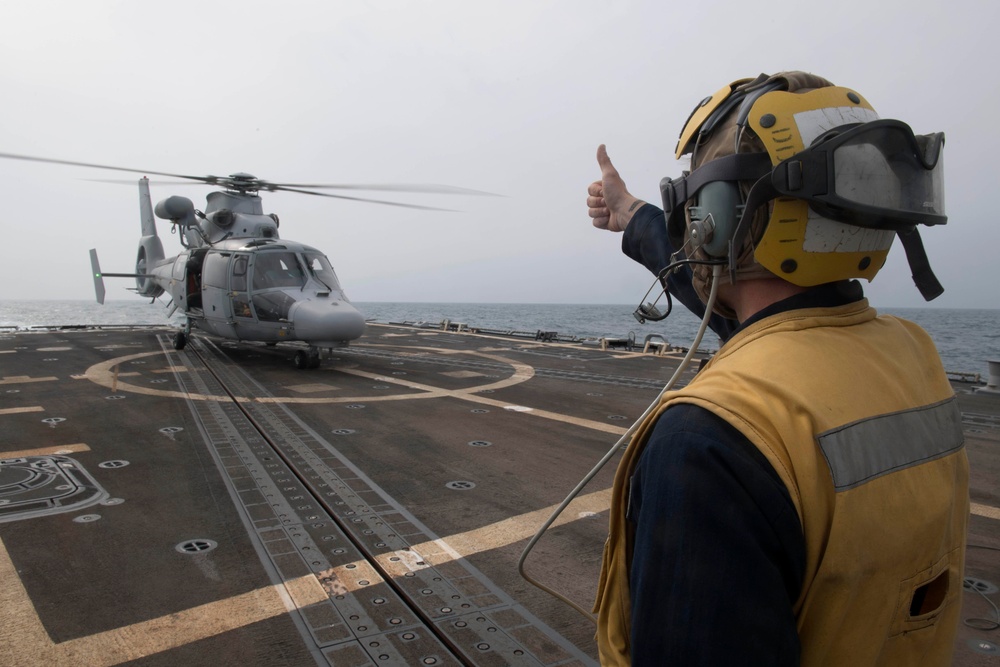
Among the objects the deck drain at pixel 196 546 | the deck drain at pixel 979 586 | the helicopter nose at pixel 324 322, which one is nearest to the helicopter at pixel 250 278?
the helicopter nose at pixel 324 322

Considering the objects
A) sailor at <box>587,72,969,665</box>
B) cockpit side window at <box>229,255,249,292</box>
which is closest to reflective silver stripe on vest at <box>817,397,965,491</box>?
sailor at <box>587,72,969,665</box>

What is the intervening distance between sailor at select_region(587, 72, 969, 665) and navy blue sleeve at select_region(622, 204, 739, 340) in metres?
0.60

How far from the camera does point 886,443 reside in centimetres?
130

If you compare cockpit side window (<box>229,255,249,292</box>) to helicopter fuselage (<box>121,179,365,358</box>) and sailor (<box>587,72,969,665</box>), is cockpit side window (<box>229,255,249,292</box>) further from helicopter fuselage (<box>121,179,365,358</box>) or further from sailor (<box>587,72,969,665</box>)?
sailor (<box>587,72,969,665</box>)

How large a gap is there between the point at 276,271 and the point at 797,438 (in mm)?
14079

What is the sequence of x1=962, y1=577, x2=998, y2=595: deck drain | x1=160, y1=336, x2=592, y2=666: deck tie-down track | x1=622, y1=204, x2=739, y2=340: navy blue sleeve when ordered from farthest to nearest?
x1=962, y1=577, x2=998, y2=595: deck drain < x1=160, y1=336, x2=592, y2=666: deck tie-down track < x1=622, y1=204, x2=739, y2=340: navy blue sleeve

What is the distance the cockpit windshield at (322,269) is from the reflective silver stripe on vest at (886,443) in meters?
13.7

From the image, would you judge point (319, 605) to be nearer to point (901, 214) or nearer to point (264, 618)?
point (264, 618)

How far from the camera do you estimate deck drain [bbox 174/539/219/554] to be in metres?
4.38

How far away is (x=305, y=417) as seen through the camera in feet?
28.5

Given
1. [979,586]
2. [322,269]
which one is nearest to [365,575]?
[979,586]

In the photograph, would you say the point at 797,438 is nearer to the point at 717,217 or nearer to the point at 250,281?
the point at 717,217

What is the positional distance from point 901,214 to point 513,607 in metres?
3.11

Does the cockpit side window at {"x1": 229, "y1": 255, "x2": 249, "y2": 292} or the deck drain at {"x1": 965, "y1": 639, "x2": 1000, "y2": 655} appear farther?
the cockpit side window at {"x1": 229, "y1": 255, "x2": 249, "y2": 292}
